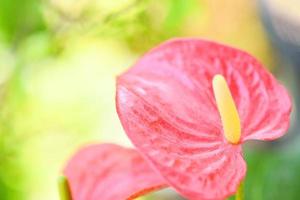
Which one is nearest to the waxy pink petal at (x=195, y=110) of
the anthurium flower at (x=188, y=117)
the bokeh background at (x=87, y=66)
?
→ the anthurium flower at (x=188, y=117)

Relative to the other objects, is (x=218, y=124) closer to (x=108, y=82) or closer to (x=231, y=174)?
(x=231, y=174)

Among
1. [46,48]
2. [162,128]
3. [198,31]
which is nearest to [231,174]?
[162,128]

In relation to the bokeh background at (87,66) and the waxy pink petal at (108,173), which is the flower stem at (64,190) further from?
the bokeh background at (87,66)

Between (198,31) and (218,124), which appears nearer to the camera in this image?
(218,124)

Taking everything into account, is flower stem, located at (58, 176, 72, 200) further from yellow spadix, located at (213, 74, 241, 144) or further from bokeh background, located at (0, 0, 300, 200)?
bokeh background, located at (0, 0, 300, 200)

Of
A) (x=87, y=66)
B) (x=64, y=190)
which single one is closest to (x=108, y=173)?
(x=64, y=190)
